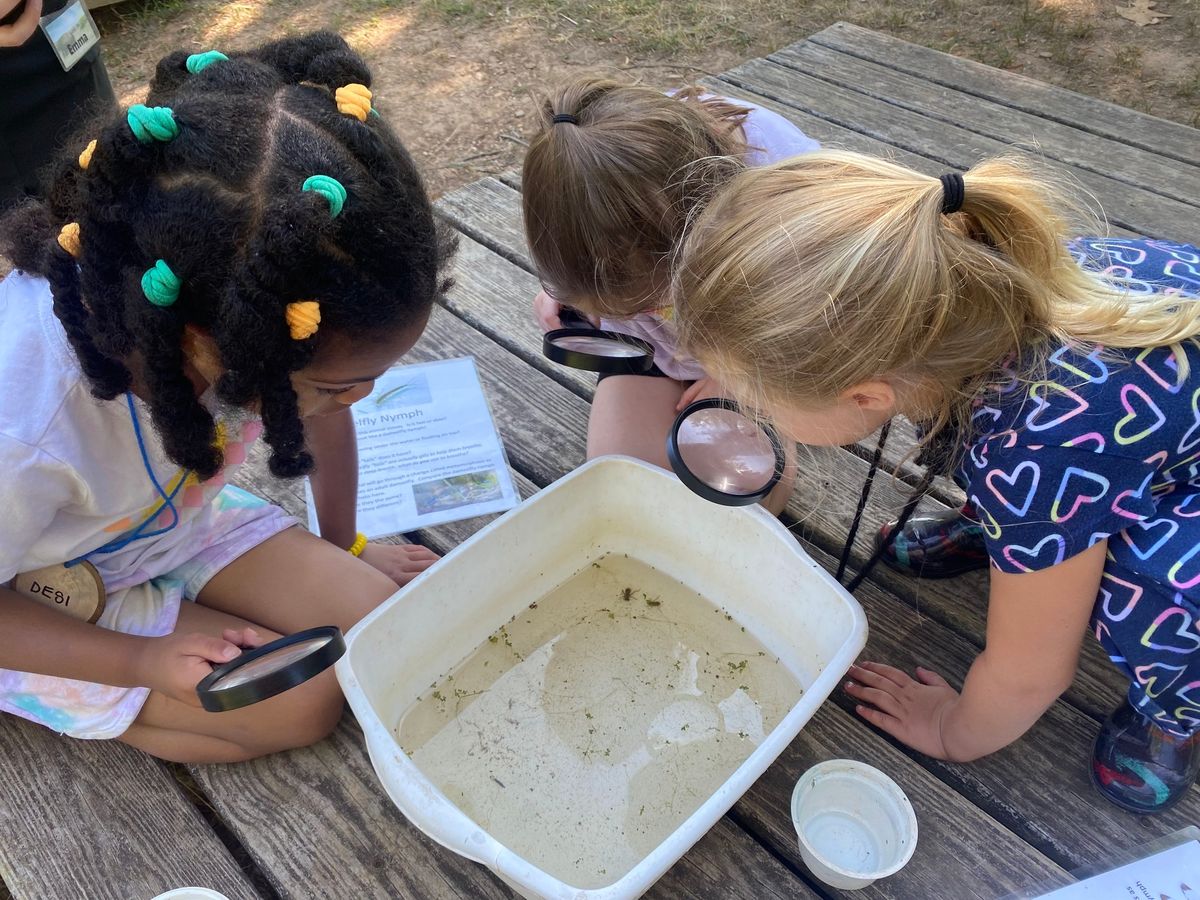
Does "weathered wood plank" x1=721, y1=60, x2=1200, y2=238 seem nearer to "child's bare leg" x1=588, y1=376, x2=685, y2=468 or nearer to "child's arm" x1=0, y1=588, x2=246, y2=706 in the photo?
"child's bare leg" x1=588, y1=376, x2=685, y2=468

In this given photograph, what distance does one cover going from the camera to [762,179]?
2.64ft

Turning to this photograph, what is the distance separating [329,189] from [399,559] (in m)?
0.64

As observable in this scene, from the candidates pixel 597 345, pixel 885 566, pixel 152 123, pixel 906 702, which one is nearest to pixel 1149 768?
pixel 906 702

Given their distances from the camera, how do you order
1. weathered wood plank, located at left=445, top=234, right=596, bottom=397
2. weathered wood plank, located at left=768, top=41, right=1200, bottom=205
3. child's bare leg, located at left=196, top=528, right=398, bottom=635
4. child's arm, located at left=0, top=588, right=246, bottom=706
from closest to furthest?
1. child's arm, located at left=0, top=588, right=246, bottom=706
2. child's bare leg, located at left=196, top=528, right=398, bottom=635
3. weathered wood plank, located at left=445, top=234, right=596, bottom=397
4. weathered wood plank, located at left=768, top=41, right=1200, bottom=205

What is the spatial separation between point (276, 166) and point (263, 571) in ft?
1.93

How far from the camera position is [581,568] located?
1.18 metres

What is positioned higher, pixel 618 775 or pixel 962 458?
pixel 962 458

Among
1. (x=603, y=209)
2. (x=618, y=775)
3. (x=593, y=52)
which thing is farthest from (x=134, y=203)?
(x=593, y=52)

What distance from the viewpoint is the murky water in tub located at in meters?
0.94

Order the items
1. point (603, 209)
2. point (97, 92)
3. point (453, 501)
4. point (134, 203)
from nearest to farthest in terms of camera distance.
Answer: point (134, 203) < point (603, 209) < point (453, 501) < point (97, 92)

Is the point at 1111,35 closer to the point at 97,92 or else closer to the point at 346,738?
the point at 97,92

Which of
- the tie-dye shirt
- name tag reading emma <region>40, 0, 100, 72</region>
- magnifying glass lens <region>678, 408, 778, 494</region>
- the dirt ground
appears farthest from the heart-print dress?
the dirt ground

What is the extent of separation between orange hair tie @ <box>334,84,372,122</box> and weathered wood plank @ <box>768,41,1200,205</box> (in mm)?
1404

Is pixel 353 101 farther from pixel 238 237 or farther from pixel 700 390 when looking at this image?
pixel 700 390
